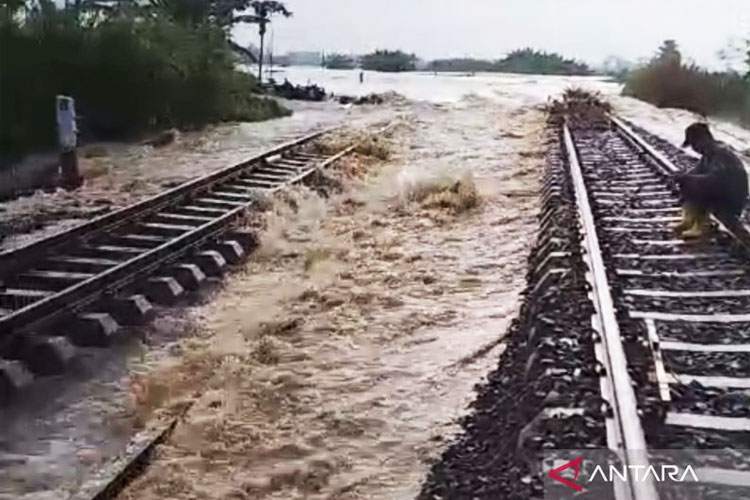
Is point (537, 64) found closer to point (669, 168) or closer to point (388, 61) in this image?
point (388, 61)

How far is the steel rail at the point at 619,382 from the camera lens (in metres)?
3.72

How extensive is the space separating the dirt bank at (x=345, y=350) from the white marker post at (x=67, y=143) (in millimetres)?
3672

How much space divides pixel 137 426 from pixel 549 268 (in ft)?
11.1

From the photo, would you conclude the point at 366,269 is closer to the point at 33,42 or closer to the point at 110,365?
the point at 110,365

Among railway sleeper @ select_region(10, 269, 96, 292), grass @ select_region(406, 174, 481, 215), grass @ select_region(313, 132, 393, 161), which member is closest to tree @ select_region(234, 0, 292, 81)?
grass @ select_region(313, 132, 393, 161)

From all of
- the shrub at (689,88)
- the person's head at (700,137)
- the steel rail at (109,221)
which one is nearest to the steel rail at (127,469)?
the steel rail at (109,221)

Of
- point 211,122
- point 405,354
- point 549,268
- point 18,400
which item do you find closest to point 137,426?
point 18,400

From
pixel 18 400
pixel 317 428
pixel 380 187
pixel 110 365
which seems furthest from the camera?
pixel 380 187

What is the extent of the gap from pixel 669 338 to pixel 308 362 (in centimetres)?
218

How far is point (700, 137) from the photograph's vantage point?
30.0 feet

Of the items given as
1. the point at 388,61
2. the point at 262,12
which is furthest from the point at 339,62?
the point at 262,12

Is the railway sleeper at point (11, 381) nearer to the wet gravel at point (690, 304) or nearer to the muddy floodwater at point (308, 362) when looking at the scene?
the muddy floodwater at point (308, 362)

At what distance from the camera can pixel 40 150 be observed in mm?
17547

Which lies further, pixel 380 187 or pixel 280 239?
pixel 380 187
